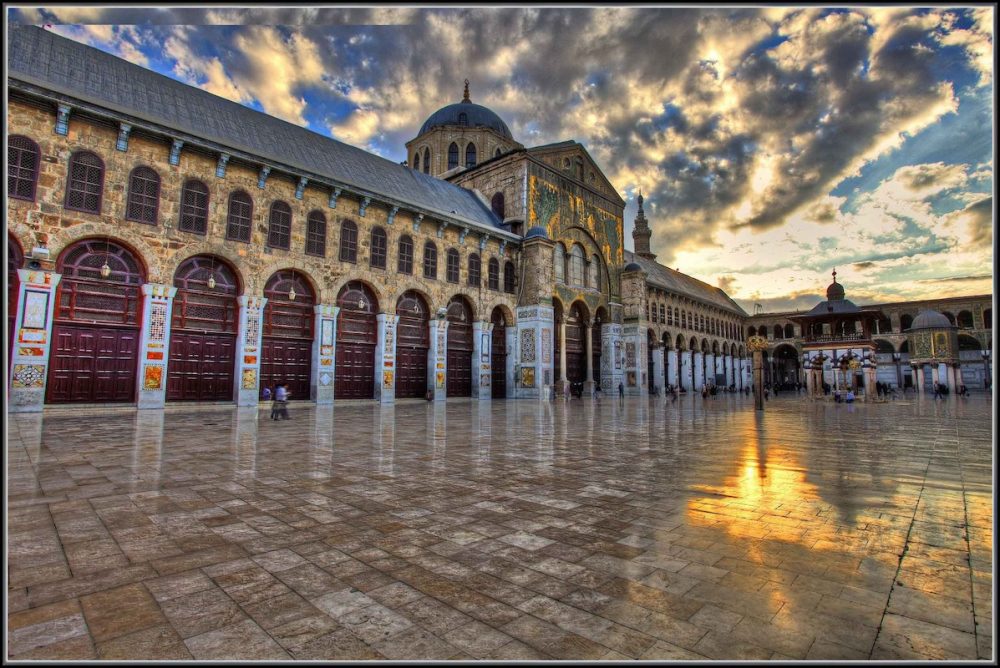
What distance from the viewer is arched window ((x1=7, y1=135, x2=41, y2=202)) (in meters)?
13.2

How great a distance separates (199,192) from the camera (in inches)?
661

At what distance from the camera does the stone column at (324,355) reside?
761 inches

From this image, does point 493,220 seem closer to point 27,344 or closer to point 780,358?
point 27,344

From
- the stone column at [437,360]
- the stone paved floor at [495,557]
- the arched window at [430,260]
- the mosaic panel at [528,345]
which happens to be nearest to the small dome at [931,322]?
the mosaic panel at [528,345]

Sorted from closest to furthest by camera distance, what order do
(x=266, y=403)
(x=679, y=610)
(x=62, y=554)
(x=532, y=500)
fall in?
(x=679, y=610) < (x=62, y=554) < (x=532, y=500) < (x=266, y=403)

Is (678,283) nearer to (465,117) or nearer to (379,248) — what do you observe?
(465,117)

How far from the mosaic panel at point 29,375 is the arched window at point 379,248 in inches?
446

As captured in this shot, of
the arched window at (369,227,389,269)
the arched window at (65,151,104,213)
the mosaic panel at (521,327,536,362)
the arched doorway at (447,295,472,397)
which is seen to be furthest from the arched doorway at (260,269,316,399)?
the mosaic panel at (521,327,536,362)

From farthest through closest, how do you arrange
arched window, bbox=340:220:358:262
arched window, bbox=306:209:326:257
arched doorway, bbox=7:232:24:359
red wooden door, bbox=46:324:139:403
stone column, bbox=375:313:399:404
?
stone column, bbox=375:313:399:404, arched window, bbox=340:220:358:262, arched window, bbox=306:209:326:257, red wooden door, bbox=46:324:139:403, arched doorway, bbox=7:232:24:359

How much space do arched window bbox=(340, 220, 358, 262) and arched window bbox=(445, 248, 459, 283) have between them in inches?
201

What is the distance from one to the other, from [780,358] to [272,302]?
66835 millimetres

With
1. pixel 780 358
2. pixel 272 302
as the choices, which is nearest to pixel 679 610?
pixel 272 302

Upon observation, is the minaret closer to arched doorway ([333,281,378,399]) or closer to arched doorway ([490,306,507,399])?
arched doorway ([490,306,507,399])

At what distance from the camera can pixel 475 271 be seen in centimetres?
2614
